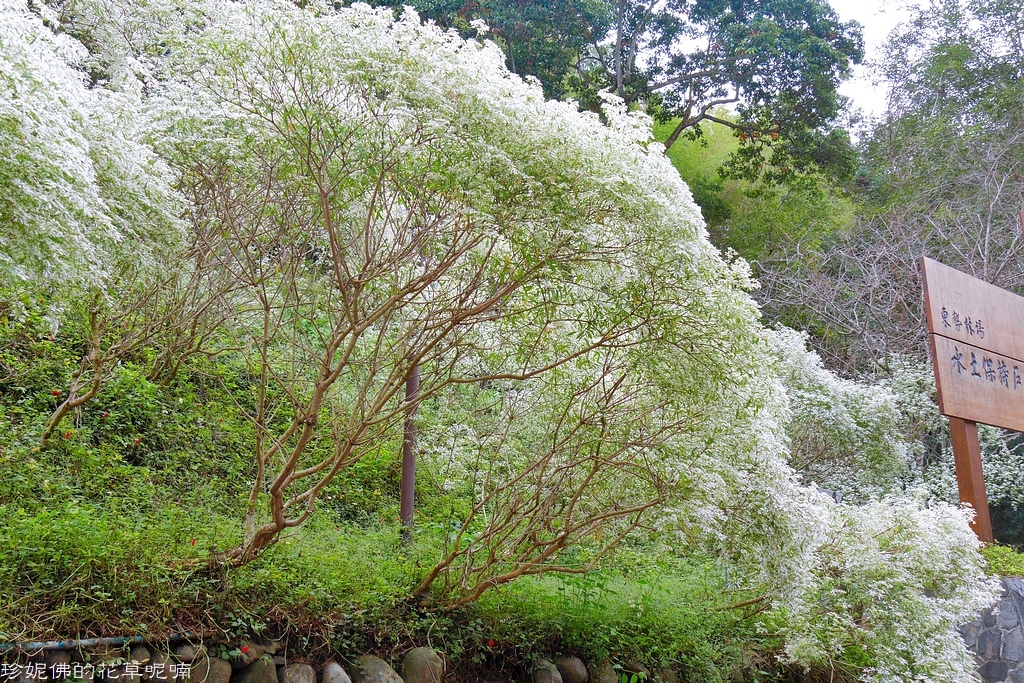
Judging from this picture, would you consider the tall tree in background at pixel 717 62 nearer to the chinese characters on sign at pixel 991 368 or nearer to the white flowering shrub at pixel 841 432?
the white flowering shrub at pixel 841 432

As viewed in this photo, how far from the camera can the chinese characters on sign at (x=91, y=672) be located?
10.6ft

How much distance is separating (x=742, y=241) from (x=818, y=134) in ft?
6.44

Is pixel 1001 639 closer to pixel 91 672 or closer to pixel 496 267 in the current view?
pixel 496 267

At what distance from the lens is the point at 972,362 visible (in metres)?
7.45

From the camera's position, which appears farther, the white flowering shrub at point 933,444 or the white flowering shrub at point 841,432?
the white flowering shrub at point 933,444

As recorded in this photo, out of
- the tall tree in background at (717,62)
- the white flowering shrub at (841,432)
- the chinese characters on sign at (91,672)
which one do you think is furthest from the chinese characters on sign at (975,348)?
the chinese characters on sign at (91,672)

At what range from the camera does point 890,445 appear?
28.0 ft

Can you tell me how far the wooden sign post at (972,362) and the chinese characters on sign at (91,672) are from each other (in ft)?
20.4

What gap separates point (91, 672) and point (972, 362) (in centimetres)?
720

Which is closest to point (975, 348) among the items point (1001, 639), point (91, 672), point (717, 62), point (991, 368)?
point (991, 368)

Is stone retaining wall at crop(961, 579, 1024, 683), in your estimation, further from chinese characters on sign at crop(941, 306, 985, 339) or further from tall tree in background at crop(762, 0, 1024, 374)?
tall tree in background at crop(762, 0, 1024, 374)

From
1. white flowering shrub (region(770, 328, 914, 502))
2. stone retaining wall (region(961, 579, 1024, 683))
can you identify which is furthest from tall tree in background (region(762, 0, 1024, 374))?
stone retaining wall (region(961, 579, 1024, 683))

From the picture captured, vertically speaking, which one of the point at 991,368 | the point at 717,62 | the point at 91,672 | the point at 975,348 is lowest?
the point at 91,672

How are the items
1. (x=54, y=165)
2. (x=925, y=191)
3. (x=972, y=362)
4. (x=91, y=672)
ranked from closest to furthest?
(x=54, y=165) → (x=91, y=672) → (x=972, y=362) → (x=925, y=191)
